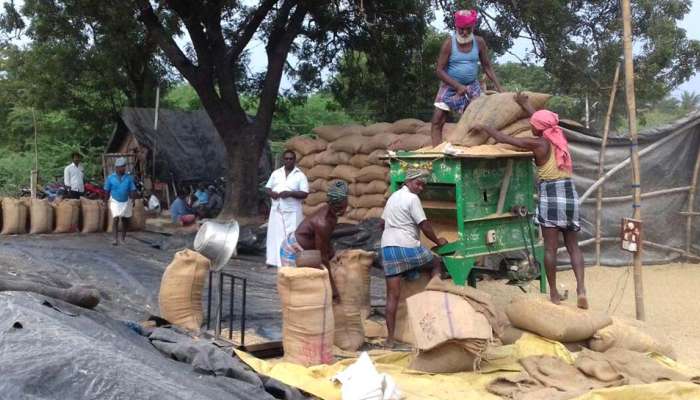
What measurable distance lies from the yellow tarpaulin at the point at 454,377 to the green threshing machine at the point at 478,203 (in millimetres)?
784

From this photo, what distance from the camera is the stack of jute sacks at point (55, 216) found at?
11836mm

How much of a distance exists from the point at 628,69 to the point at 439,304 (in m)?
2.82

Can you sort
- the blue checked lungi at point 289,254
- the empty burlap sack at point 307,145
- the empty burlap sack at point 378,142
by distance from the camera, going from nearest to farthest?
the blue checked lungi at point 289,254 < the empty burlap sack at point 378,142 < the empty burlap sack at point 307,145

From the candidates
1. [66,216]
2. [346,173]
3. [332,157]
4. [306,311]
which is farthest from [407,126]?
[66,216]

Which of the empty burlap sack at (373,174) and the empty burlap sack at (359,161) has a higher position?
the empty burlap sack at (359,161)

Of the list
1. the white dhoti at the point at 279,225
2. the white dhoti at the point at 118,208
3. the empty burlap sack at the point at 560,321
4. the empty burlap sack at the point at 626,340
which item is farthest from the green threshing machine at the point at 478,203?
the white dhoti at the point at 118,208

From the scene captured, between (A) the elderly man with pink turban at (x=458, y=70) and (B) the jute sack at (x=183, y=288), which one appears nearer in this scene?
(B) the jute sack at (x=183, y=288)

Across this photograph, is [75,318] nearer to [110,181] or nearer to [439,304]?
[439,304]

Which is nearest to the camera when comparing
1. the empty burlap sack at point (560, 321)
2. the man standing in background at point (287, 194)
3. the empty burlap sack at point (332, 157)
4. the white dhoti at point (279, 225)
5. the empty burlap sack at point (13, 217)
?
the empty burlap sack at point (560, 321)

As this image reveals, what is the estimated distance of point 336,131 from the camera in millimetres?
11188

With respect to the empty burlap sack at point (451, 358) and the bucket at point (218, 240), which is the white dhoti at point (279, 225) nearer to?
the bucket at point (218, 240)

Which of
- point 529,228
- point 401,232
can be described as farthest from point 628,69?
point 401,232

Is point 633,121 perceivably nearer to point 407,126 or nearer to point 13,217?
point 407,126

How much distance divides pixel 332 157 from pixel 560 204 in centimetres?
539
